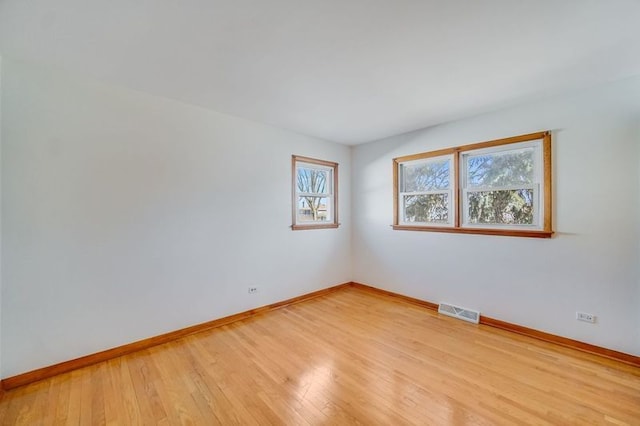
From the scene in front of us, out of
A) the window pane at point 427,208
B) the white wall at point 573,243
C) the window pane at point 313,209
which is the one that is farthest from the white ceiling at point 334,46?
the window pane at point 313,209

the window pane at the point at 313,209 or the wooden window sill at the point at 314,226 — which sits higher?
the window pane at the point at 313,209

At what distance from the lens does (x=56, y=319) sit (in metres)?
2.07

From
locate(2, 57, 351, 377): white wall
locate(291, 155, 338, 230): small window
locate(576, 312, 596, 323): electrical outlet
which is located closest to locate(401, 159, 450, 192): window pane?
locate(291, 155, 338, 230): small window

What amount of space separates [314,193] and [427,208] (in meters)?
1.69

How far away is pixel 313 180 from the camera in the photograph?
4.10 m

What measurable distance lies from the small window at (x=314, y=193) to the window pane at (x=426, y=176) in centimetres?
114

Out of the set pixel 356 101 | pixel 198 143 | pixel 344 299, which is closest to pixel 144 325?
pixel 198 143

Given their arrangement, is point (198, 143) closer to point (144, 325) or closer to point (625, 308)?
point (144, 325)

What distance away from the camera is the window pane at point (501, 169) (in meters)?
2.78

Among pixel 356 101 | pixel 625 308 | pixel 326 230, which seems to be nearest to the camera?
pixel 625 308

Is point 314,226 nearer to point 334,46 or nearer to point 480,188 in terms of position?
point 480,188

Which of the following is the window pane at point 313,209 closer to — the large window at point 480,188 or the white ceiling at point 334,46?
the large window at point 480,188

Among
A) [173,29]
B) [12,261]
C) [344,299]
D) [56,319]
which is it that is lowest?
[344,299]

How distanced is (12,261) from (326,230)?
129 inches
